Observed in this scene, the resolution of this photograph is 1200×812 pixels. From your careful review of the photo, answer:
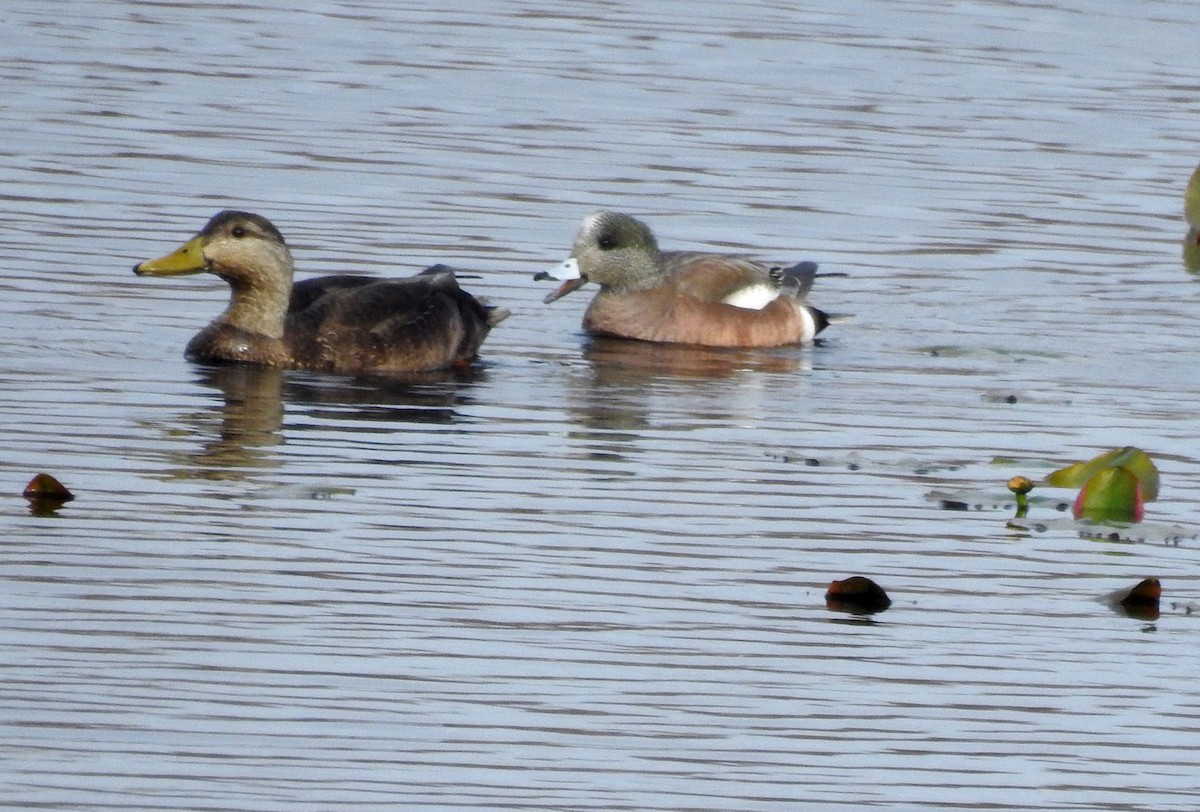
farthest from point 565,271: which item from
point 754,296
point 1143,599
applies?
point 1143,599

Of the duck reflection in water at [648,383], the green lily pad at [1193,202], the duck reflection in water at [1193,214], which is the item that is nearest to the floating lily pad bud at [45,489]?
the duck reflection in water at [648,383]

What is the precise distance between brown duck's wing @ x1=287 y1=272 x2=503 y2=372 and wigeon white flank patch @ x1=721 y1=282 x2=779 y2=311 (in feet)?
6.31

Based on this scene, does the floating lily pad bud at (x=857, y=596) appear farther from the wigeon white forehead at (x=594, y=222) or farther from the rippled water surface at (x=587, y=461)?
the wigeon white forehead at (x=594, y=222)

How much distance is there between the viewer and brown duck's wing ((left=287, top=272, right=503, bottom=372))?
14523 mm

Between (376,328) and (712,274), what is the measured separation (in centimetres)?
253

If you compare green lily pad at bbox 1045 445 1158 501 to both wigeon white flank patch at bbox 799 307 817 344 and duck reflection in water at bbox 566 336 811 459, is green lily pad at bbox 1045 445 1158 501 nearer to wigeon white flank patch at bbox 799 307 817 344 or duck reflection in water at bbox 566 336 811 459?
duck reflection in water at bbox 566 336 811 459

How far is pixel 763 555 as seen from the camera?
10.1 metres

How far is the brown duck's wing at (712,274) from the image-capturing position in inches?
632

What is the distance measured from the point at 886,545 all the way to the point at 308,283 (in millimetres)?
5566

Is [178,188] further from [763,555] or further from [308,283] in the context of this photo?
[763,555]

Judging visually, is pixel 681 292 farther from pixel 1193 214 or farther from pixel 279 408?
pixel 1193 214

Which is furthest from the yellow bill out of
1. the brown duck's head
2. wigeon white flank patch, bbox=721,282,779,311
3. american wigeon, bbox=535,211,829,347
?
wigeon white flank patch, bbox=721,282,779,311

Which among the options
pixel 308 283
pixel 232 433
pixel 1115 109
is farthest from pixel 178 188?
pixel 1115 109

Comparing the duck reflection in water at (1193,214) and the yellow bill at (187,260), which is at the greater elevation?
the duck reflection in water at (1193,214)
